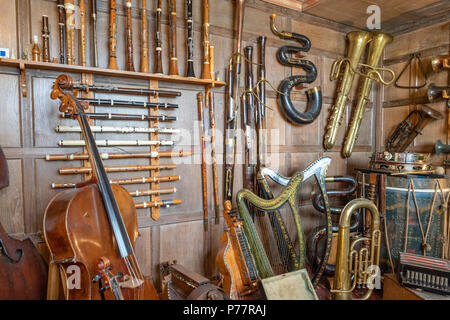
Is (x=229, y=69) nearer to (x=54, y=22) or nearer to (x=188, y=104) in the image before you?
(x=188, y=104)

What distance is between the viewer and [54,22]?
90.6 inches

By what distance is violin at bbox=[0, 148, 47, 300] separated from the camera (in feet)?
5.89

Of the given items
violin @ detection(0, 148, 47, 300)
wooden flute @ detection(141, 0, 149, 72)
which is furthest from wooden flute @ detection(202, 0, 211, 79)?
violin @ detection(0, 148, 47, 300)

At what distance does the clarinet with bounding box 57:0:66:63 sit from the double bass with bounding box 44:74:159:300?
439 millimetres

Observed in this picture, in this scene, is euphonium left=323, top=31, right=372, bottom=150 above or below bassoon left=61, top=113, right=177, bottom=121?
above

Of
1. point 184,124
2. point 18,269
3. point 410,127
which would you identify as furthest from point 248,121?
point 18,269

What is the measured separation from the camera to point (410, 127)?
3.71 metres

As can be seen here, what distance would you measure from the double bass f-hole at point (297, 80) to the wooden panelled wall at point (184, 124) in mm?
93

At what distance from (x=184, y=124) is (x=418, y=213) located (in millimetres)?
2223

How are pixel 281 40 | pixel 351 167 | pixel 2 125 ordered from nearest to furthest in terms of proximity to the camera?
pixel 2 125
pixel 281 40
pixel 351 167

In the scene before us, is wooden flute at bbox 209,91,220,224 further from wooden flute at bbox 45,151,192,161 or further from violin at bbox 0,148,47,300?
violin at bbox 0,148,47,300

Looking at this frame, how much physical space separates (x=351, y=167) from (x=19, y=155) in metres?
3.54

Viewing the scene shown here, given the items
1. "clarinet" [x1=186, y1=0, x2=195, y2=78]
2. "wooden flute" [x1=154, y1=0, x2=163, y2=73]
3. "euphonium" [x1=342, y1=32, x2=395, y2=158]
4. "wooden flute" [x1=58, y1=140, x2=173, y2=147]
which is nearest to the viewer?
"wooden flute" [x1=58, y1=140, x2=173, y2=147]
